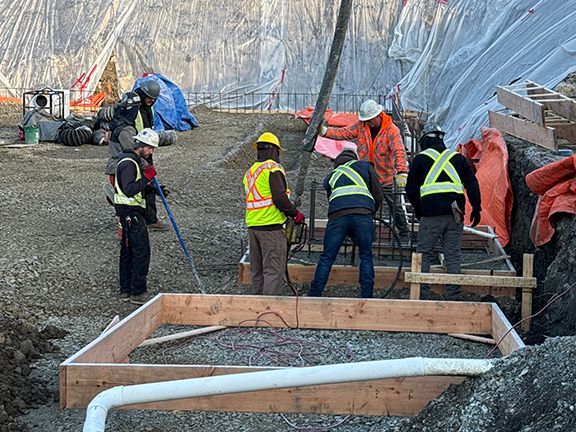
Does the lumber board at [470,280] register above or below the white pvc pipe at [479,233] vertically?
below

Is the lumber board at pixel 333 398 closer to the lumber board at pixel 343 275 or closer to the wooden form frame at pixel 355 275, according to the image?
the wooden form frame at pixel 355 275

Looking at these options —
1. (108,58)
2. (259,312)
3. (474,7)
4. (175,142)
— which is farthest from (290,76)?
(259,312)

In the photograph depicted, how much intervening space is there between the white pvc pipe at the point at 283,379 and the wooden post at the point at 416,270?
3405 mm

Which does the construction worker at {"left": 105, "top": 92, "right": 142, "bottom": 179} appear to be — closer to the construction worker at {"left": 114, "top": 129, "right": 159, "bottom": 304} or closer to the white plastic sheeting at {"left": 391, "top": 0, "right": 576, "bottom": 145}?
the construction worker at {"left": 114, "top": 129, "right": 159, "bottom": 304}

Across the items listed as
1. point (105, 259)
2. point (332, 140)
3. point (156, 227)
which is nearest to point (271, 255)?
point (105, 259)

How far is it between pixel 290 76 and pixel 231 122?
18.8 feet

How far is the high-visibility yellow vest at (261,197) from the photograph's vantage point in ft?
28.6

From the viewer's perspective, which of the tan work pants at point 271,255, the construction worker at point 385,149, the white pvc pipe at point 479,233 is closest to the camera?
the tan work pants at point 271,255

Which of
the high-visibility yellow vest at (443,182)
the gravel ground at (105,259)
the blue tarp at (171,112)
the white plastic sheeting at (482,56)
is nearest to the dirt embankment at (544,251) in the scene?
the gravel ground at (105,259)

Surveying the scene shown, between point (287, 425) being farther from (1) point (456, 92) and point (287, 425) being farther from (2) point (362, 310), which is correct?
(1) point (456, 92)

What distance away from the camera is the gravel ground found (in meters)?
6.38

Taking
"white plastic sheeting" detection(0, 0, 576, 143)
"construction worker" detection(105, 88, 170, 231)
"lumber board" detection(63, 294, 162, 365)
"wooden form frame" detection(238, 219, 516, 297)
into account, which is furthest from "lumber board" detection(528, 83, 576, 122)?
"white plastic sheeting" detection(0, 0, 576, 143)

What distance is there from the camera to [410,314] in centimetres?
798

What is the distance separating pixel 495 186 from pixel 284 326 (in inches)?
170
